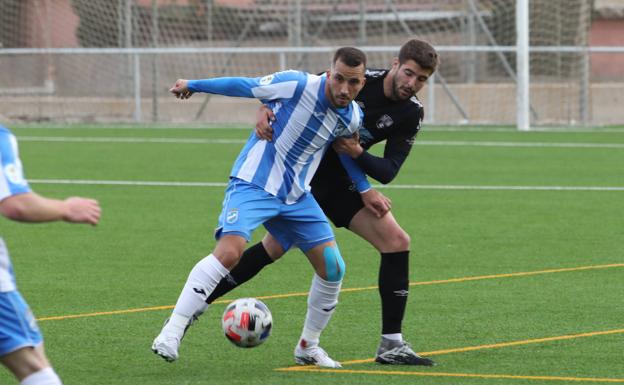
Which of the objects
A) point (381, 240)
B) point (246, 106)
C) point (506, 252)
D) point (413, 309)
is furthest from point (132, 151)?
point (381, 240)

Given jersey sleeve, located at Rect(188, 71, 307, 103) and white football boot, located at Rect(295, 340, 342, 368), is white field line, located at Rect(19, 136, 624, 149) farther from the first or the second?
jersey sleeve, located at Rect(188, 71, 307, 103)

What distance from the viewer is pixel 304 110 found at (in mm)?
7168

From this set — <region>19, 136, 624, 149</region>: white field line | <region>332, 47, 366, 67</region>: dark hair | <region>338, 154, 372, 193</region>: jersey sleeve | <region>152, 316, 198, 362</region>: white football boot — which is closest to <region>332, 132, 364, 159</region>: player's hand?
<region>338, 154, 372, 193</region>: jersey sleeve

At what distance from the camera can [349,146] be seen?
7250mm

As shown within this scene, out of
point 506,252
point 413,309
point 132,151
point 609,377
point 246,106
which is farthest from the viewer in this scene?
point 246,106

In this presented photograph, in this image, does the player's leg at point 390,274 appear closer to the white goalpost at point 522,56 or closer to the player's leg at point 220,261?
the player's leg at point 220,261

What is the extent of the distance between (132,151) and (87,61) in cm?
771

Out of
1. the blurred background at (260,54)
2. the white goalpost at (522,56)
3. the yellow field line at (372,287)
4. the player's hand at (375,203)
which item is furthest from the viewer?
the blurred background at (260,54)

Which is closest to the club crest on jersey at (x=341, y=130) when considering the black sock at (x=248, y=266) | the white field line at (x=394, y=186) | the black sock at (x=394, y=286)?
the black sock at (x=394, y=286)

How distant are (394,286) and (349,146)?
828 mm

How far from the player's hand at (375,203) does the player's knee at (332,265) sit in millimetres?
322

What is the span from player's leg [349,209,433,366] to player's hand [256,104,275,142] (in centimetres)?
76

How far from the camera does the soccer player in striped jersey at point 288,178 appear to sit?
6984 mm

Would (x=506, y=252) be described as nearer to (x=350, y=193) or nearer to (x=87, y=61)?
(x=350, y=193)
